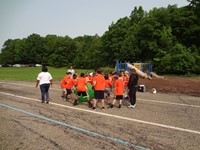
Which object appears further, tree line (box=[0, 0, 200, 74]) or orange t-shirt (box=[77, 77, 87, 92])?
tree line (box=[0, 0, 200, 74])

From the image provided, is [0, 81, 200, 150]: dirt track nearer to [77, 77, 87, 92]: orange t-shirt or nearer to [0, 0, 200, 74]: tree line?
[77, 77, 87, 92]: orange t-shirt

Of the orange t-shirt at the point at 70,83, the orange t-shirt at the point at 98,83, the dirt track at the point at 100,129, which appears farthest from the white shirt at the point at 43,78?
the orange t-shirt at the point at 98,83

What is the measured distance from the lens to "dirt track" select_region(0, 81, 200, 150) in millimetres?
5375

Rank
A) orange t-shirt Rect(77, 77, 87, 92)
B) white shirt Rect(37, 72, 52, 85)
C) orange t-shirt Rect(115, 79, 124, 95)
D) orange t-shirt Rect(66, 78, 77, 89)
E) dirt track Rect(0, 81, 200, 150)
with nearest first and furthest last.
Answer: dirt track Rect(0, 81, 200, 150)
orange t-shirt Rect(115, 79, 124, 95)
orange t-shirt Rect(77, 77, 87, 92)
white shirt Rect(37, 72, 52, 85)
orange t-shirt Rect(66, 78, 77, 89)

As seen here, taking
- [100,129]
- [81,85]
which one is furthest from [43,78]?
[100,129]

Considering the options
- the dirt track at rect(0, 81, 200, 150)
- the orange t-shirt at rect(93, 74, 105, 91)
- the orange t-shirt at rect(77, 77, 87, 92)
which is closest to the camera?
the dirt track at rect(0, 81, 200, 150)

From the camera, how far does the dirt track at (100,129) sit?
212 inches

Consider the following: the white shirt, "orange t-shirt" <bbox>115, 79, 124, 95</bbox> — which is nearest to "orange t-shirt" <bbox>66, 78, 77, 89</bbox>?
the white shirt

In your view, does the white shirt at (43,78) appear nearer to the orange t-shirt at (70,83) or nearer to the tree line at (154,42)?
the orange t-shirt at (70,83)

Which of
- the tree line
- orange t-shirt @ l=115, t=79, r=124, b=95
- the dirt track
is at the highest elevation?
the tree line

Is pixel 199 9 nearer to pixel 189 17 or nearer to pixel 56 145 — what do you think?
pixel 189 17

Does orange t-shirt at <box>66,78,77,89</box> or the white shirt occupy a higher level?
the white shirt

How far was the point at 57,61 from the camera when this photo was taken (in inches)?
3644

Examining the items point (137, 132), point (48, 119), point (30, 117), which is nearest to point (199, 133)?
point (137, 132)
